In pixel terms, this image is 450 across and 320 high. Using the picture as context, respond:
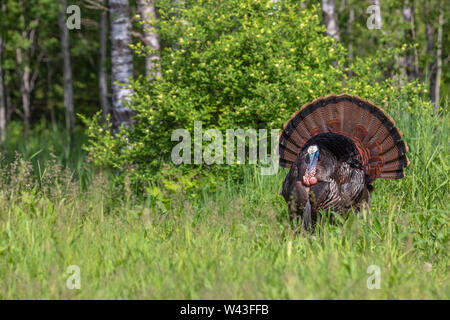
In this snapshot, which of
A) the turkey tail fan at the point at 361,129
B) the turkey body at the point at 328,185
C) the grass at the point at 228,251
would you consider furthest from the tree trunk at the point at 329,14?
the turkey body at the point at 328,185

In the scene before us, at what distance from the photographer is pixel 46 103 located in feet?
100

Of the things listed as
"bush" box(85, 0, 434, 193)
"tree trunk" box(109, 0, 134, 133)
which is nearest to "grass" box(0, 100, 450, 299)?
"bush" box(85, 0, 434, 193)

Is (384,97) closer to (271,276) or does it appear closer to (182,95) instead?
(182,95)

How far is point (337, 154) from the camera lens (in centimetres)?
536

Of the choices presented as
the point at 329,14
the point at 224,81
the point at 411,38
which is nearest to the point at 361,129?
the point at 224,81

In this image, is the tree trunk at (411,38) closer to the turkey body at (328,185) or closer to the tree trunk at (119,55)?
the tree trunk at (119,55)

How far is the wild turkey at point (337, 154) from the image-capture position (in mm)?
5051

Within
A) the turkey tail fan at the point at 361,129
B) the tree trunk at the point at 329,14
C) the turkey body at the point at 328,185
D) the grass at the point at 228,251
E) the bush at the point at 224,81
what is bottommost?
the grass at the point at 228,251

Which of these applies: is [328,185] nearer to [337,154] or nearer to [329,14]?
[337,154]

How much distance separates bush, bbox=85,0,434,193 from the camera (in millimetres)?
6977

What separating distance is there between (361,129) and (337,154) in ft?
1.51

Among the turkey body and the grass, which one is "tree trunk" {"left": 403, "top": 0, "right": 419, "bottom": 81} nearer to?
the grass

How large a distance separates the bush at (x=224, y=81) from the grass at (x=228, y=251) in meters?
0.99
